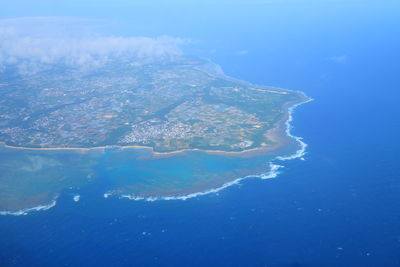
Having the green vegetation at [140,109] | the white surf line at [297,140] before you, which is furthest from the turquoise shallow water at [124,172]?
the green vegetation at [140,109]

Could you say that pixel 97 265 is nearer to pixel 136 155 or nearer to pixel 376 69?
pixel 136 155

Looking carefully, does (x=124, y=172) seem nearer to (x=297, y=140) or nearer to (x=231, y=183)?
(x=231, y=183)

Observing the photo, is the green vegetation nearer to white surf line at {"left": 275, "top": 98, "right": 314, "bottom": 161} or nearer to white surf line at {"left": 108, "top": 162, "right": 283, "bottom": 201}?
white surf line at {"left": 275, "top": 98, "right": 314, "bottom": 161}

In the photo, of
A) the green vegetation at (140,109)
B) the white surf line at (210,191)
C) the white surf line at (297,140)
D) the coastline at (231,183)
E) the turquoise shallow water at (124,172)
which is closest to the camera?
the white surf line at (210,191)

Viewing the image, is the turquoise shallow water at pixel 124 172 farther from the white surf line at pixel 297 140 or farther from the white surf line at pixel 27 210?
the white surf line at pixel 297 140

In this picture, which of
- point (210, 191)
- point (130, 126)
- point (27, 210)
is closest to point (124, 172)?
point (27, 210)

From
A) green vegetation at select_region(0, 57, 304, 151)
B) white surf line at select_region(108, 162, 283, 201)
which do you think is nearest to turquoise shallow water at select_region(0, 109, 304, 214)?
white surf line at select_region(108, 162, 283, 201)

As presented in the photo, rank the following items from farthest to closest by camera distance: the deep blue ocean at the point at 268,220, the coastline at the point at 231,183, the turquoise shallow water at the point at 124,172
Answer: the turquoise shallow water at the point at 124,172, the coastline at the point at 231,183, the deep blue ocean at the point at 268,220

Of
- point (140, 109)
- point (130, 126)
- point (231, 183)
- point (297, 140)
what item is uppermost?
point (297, 140)
